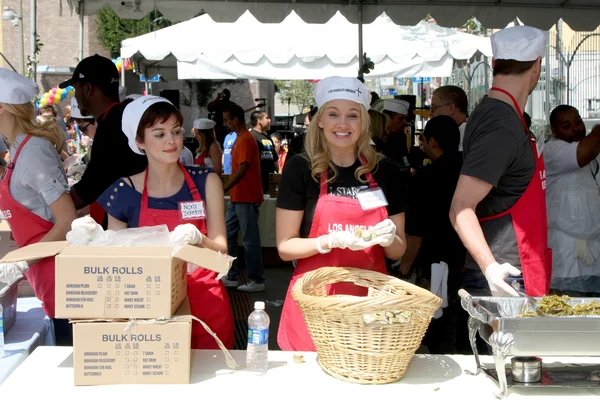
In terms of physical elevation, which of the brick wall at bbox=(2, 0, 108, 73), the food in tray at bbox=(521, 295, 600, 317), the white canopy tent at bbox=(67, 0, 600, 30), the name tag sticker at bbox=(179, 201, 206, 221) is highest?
the brick wall at bbox=(2, 0, 108, 73)

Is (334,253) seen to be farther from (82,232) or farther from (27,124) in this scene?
(27,124)

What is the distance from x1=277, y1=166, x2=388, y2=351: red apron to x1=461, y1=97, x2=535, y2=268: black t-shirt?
386 mm

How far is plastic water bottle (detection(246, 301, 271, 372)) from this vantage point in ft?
A: 6.87

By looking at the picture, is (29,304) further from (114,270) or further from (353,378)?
(353,378)

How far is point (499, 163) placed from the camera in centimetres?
232

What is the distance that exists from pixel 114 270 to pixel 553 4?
5266 millimetres

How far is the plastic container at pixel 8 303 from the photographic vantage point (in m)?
2.74

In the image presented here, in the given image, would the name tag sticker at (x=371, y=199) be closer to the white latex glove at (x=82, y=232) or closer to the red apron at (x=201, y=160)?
the white latex glove at (x=82, y=232)

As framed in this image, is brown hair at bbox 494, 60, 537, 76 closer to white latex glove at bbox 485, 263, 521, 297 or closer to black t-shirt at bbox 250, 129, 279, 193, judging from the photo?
white latex glove at bbox 485, 263, 521, 297

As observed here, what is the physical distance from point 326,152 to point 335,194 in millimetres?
174

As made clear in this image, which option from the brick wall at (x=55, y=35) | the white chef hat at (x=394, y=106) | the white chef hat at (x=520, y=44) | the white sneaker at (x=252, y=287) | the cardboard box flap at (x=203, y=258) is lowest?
the white sneaker at (x=252, y=287)

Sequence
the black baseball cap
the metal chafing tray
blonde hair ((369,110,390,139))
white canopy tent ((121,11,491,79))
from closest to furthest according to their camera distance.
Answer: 1. the metal chafing tray
2. the black baseball cap
3. blonde hair ((369,110,390,139))
4. white canopy tent ((121,11,491,79))

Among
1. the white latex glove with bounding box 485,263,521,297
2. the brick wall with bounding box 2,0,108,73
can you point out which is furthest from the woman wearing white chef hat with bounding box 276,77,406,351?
the brick wall with bounding box 2,0,108,73

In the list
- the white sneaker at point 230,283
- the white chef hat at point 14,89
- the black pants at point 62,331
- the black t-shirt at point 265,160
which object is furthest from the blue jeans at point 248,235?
the white chef hat at point 14,89
